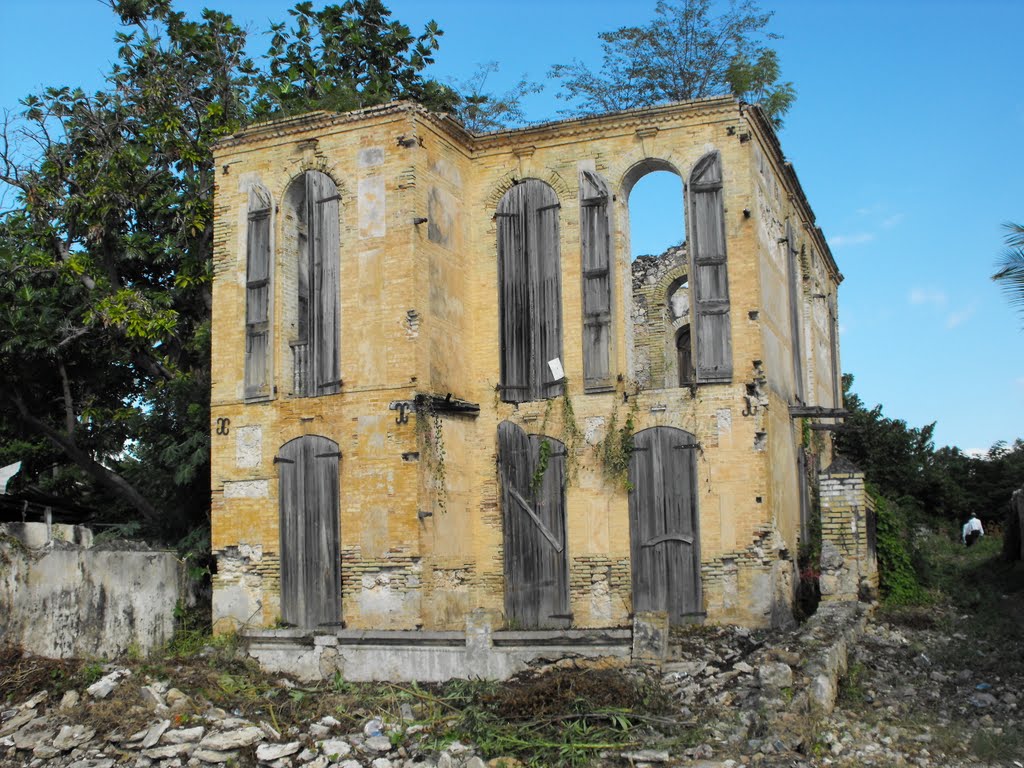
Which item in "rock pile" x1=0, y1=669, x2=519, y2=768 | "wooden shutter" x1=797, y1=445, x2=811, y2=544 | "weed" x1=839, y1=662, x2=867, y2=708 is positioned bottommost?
"rock pile" x1=0, y1=669, x2=519, y2=768

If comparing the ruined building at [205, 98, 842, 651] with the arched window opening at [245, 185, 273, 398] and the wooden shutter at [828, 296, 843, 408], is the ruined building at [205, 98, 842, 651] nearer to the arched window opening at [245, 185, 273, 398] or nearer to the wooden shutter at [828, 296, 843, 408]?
the arched window opening at [245, 185, 273, 398]

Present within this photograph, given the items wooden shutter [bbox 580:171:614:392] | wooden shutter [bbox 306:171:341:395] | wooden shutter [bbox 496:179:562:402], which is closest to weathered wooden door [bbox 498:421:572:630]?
wooden shutter [bbox 496:179:562:402]

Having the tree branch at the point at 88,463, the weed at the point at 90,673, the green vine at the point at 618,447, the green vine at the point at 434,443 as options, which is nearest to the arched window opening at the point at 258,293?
the green vine at the point at 434,443

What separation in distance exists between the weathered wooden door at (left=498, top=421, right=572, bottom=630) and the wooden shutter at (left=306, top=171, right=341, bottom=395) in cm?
287

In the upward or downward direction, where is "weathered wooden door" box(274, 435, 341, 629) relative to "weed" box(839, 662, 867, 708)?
upward

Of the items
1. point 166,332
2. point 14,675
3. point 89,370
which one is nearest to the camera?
point 14,675

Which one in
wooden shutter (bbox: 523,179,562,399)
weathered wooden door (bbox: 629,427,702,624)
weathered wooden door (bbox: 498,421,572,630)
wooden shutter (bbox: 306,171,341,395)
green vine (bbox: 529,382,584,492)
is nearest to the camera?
weathered wooden door (bbox: 629,427,702,624)

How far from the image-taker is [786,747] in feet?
32.6

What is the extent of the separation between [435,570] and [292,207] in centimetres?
634

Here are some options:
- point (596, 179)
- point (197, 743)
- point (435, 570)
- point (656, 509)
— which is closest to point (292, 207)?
point (596, 179)

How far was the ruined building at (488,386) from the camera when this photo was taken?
15930 mm

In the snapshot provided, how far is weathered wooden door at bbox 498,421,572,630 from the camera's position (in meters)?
16.5

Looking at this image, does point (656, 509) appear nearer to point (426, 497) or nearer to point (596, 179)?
point (426, 497)

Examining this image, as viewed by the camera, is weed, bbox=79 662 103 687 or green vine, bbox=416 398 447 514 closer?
weed, bbox=79 662 103 687
